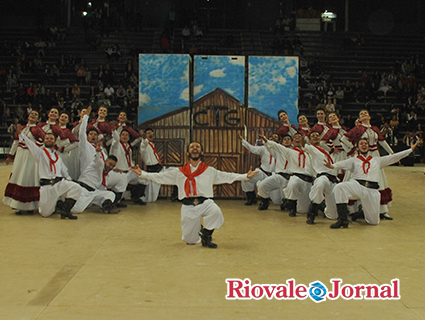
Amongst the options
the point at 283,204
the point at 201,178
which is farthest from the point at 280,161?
the point at 201,178

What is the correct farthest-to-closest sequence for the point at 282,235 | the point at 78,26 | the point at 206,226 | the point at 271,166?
1. the point at 78,26
2. the point at 271,166
3. the point at 282,235
4. the point at 206,226

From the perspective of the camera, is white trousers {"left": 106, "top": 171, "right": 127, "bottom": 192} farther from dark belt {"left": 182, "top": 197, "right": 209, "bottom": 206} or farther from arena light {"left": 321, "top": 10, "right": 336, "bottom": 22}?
arena light {"left": 321, "top": 10, "right": 336, "bottom": 22}

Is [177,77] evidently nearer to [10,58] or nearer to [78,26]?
[10,58]

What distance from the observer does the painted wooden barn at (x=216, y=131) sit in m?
10.4

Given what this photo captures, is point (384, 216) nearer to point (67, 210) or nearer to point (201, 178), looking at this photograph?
point (201, 178)

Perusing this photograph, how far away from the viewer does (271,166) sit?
9852 mm

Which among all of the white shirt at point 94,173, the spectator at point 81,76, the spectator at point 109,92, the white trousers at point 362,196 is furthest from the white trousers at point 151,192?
the spectator at point 81,76

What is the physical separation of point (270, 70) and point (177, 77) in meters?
2.03

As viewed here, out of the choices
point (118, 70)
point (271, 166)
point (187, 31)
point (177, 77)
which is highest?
point (187, 31)

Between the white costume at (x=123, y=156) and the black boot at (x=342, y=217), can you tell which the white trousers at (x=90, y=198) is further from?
the black boot at (x=342, y=217)

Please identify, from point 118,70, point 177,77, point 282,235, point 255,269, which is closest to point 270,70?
point 177,77

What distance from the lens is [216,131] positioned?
1044 cm

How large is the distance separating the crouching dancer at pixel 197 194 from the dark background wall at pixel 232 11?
68.2 ft

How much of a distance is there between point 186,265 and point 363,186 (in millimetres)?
3564
